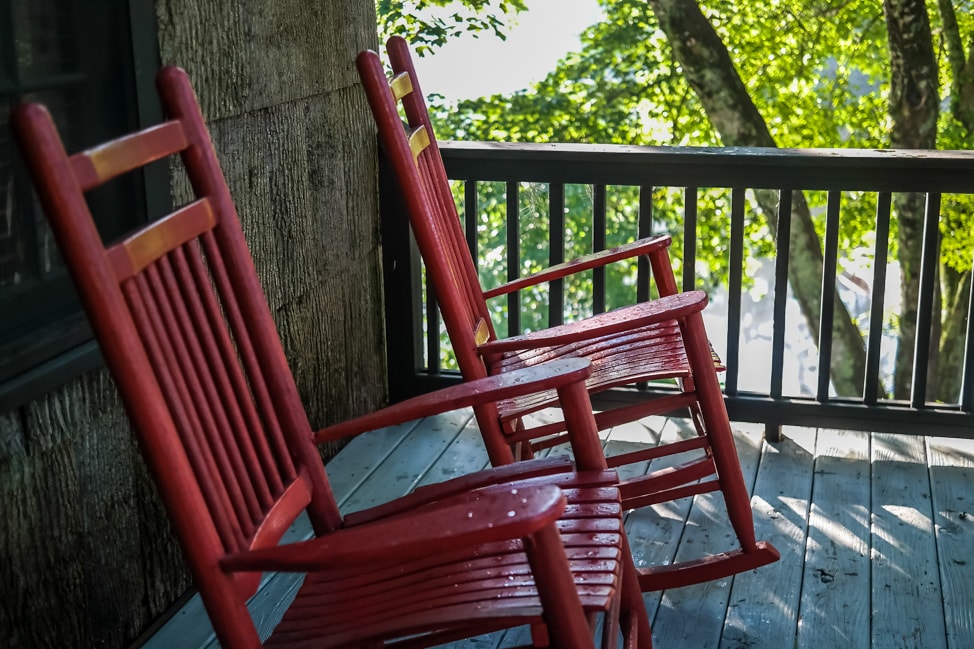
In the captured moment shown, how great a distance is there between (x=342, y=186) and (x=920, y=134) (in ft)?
15.7

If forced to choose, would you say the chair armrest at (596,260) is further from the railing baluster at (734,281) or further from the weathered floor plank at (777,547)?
the weathered floor plank at (777,547)

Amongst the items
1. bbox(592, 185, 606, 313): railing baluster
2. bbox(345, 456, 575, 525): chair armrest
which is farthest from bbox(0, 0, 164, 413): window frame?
bbox(592, 185, 606, 313): railing baluster

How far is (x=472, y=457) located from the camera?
289cm

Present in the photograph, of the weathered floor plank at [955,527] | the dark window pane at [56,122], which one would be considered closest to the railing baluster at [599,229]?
the weathered floor plank at [955,527]

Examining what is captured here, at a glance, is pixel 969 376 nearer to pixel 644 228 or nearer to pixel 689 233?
pixel 689 233

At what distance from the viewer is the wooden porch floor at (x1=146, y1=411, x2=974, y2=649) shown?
2051mm

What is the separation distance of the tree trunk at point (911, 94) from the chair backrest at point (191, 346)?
5617 millimetres

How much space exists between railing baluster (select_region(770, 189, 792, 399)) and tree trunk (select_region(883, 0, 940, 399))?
3.89 meters

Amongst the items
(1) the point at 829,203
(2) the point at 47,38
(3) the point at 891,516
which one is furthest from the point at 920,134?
(2) the point at 47,38

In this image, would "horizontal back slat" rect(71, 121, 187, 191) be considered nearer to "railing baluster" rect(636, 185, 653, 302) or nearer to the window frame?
the window frame

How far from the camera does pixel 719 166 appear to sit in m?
2.77

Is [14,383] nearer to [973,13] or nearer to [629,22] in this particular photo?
[629,22]

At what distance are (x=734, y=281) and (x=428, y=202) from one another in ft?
3.69

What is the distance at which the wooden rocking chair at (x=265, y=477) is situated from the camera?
113 centimetres
